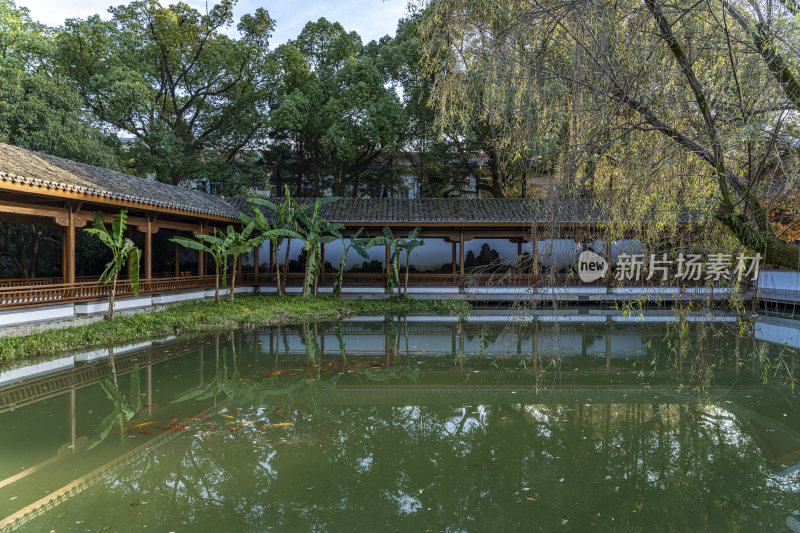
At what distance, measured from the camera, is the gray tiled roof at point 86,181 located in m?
8.05

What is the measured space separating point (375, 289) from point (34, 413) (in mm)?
11029

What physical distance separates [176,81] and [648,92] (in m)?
20.8

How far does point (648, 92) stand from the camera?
2781 mm

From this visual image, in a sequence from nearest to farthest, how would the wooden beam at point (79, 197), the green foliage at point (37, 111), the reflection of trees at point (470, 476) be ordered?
the reflection of trees at point (470, 476), the wooden beam at point (79, 197), the green foliage at point (37, 111)

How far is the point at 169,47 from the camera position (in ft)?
61.1

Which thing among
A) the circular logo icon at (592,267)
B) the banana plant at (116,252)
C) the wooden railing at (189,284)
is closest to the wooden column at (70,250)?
the wooden railing at (189,284)

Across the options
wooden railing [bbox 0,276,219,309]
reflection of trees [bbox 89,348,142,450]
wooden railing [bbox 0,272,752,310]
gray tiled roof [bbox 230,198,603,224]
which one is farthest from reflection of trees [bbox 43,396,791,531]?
gray tiled roof [bbox 230,198,603,224]

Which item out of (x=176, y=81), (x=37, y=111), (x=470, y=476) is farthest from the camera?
(x=176, y=81)

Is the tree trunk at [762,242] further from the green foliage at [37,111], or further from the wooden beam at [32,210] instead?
the green foliage at [37,111]

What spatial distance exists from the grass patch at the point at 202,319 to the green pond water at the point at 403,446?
765mm

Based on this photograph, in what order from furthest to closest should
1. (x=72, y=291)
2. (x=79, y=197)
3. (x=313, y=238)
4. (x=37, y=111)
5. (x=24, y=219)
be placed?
(x=313, y=238)
(x=37, y=111)
(x=24, y=219)
(x=72, y=291)
(x=79, y=197)

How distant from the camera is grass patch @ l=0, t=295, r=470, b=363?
7.82 metres

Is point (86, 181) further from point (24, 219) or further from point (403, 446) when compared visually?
point (403, 446)

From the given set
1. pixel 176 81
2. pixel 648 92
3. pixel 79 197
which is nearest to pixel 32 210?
pixel 79 197
